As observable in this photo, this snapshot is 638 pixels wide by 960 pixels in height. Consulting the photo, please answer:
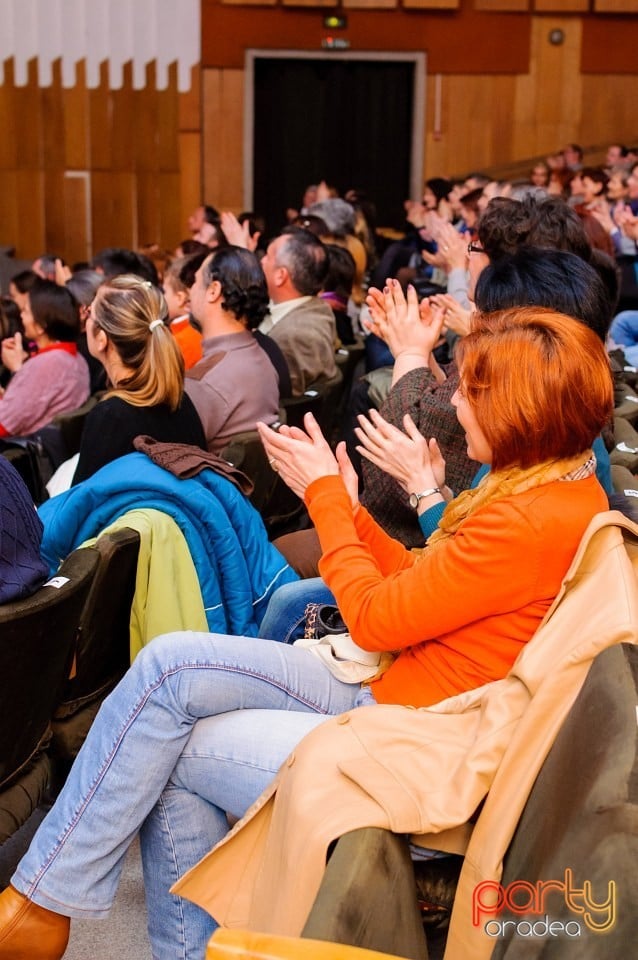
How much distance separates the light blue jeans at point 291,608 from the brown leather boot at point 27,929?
2.28 ft

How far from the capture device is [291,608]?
2.20 m

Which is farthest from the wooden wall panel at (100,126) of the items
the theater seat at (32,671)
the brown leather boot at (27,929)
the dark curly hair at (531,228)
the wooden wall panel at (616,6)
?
the brown leather boot at (27,929)

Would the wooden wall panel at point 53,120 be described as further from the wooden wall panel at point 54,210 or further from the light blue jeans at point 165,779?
the light blue jeans at point 165,779

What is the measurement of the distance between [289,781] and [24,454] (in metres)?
2.50

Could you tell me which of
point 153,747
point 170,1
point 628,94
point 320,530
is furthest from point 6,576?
point 628,94

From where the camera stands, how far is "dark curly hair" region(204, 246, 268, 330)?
11.2ft

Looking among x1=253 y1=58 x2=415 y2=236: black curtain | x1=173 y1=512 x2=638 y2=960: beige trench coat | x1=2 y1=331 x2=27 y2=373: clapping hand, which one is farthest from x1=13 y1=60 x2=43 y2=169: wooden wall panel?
x1=173 y1=512 x2=638 y2=960: beige trench coat

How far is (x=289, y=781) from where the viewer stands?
4.63 ft

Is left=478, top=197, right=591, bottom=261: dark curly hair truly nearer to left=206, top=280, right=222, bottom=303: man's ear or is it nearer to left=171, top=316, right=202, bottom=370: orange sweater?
left=206, top=280, right=222, bottom=303: man's ear

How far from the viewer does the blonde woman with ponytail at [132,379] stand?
8.79 feet

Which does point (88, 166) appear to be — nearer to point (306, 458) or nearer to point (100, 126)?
point (100, 126)

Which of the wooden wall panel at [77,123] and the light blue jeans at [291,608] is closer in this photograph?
the light blue jeans at [291,608]

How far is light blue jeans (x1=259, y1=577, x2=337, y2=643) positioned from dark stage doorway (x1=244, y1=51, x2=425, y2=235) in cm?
1024

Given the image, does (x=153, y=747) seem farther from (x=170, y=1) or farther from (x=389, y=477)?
(x=170, y=1)
